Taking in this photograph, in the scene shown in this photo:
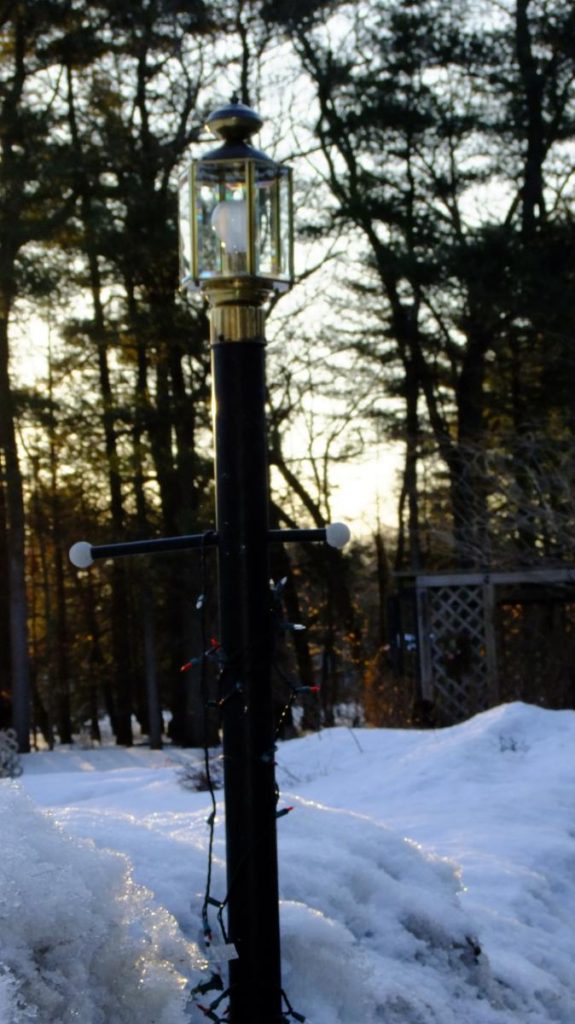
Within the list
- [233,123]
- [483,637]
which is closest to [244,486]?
[233,123]

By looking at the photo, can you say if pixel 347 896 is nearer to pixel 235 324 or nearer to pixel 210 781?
pixel 210 781

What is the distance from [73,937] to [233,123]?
1.85 metres

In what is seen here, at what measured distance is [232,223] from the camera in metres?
3.14

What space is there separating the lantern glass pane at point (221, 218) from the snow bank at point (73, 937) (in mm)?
1264

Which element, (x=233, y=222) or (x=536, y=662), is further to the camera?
(x=536, y=662)

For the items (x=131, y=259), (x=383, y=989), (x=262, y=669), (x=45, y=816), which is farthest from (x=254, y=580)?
(x=131, y=259)

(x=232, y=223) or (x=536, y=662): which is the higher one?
(x=232, y=223)

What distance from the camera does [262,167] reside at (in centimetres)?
317

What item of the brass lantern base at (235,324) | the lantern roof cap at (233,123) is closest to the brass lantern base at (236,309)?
the brass lantern base at (235,324)

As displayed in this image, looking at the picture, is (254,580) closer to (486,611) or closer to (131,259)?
(486,611)

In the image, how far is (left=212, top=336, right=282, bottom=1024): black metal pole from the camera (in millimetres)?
3012

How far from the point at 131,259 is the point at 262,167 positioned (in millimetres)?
17890

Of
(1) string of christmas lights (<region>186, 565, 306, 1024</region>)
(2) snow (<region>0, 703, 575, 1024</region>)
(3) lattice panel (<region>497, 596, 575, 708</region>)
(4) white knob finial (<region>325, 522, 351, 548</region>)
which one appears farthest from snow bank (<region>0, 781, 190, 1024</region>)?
(3) lattice panel (<region>497, 596, 575, 708</region>)

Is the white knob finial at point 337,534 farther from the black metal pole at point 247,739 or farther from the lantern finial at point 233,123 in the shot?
the lantern finial at point 233,123
